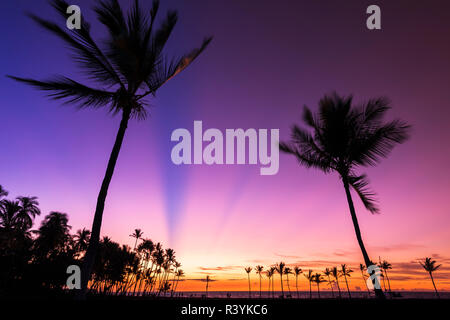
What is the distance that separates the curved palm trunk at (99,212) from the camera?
195 inches

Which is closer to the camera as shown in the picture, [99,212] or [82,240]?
[99,212]

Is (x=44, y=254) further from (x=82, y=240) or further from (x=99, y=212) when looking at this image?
(x=99, y=212)

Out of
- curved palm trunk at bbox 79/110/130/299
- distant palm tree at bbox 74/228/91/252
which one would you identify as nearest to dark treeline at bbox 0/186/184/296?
distant palm tree at bbox 74/228/91/252

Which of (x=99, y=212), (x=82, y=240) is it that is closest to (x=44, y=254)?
(x=82, y=240)

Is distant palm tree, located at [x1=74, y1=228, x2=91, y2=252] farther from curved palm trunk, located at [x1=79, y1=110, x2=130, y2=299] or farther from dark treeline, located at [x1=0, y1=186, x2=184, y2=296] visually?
curved palm trunk, located at [x1=79, y1=110, x2=130, y2=299]

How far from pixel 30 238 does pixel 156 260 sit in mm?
41855

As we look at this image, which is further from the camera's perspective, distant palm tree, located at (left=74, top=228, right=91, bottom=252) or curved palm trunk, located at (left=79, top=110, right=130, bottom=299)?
distant palm tree, located at (left=74, top=228, right=91, bottom=252)

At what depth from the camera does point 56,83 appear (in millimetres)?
5809

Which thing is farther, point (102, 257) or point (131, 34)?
point (102, 257)

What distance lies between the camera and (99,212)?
19.0 ft

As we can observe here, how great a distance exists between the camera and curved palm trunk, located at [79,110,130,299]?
16.3 ft
